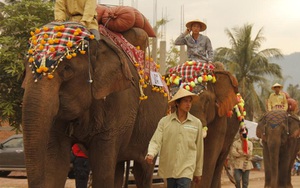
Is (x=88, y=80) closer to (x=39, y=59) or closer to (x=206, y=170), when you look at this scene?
(x=39, y=59)

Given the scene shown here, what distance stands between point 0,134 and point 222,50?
17.8 meters

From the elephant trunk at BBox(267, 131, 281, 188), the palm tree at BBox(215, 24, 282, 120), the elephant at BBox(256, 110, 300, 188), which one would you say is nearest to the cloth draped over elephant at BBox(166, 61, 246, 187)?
the elephant at BBox(256, 110, 300, 188)

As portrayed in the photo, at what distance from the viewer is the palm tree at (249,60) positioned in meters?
43.1

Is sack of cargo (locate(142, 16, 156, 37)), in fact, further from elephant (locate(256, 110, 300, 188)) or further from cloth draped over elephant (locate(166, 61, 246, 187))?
elephant (locate(256, 110, 300, 188))

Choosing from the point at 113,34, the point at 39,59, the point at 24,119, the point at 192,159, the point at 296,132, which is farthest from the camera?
the point at 296,132

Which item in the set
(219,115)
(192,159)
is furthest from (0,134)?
(192,159)

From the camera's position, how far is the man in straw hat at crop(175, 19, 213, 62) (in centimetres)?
1195

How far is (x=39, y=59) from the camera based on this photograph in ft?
24.5

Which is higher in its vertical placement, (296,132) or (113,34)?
(113,34)

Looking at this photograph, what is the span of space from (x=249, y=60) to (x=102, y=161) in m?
35.9

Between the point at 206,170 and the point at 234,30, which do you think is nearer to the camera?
the point at 206,170

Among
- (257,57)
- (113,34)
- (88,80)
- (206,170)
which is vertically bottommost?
(206,170)

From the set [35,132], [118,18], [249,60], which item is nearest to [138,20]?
[118,18]

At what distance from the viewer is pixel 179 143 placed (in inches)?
331
